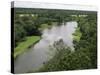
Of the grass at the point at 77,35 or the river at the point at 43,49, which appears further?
the grass at the point at 77,35

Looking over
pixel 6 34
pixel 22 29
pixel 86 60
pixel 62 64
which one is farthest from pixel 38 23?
pixel 86 60

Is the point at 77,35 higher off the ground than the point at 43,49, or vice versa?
the point at 77,35

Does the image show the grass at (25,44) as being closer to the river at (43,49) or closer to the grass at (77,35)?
the river at (43,49)

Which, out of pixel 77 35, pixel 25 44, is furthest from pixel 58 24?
pixel 25 44

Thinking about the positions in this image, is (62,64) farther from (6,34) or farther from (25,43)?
(6,34)

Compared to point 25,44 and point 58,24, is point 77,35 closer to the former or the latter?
point 58,24

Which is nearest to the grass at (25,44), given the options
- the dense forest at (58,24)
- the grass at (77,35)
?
the dense forest at (58,24)

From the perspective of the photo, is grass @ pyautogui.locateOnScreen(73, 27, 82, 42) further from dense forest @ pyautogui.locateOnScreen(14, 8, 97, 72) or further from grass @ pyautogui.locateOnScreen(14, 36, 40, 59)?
grass @ pyautogui.locateOnScreen(14, 36, 40, 59)

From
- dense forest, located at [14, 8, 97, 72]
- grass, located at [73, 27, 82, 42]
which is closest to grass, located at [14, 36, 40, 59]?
dense forest, located at [14, 8, 97, 72]
